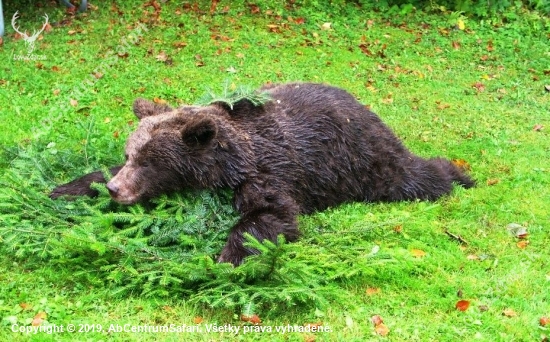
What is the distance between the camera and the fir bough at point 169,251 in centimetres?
468

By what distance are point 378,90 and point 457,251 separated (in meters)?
4.94

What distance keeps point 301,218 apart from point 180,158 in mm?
1406

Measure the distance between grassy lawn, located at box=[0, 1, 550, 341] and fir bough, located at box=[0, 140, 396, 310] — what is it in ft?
0.06

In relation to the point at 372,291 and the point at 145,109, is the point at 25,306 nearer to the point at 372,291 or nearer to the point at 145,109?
the point at 145,109

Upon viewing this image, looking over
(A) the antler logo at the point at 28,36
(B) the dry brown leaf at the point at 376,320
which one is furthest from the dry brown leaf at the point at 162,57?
(B) the dry brown leaf at the point at 376,320

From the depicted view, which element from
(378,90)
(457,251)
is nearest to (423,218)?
(457,251)

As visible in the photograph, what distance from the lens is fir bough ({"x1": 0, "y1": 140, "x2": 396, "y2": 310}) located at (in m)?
4.68

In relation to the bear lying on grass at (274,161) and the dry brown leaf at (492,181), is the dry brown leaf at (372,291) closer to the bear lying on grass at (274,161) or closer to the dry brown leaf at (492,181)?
the bear lying on grass at (274,161)

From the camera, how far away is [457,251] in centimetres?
572

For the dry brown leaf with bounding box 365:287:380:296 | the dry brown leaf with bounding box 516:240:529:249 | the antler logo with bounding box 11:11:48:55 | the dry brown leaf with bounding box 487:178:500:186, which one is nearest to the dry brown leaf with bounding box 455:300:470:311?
the dry brown leaf with bounding box 365:287:380:296

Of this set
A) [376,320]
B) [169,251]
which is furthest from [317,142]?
[376,320]

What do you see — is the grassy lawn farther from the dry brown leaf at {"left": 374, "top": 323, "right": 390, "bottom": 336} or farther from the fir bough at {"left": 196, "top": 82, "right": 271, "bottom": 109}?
the fir bough at {"left": 196, "top": 82, "right": 271, "bottom": 109}

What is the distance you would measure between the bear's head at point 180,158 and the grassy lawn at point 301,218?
0.59 ft

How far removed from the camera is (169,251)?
511 cm
